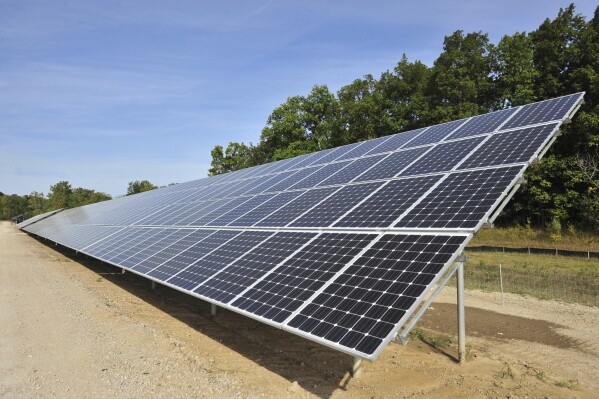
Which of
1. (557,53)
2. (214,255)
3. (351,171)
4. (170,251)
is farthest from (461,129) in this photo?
(557,53)

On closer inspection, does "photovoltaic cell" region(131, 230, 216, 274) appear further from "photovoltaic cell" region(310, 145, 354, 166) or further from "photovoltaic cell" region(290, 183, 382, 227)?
"photovoltaic cell" region(310, 145, 354, 166)

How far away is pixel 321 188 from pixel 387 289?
7.92m

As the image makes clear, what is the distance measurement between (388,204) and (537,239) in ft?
94.0

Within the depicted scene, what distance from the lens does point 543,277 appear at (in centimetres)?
1859

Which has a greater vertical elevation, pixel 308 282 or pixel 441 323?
pixel 308 282

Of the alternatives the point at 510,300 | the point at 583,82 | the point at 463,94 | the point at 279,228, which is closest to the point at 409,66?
the point at 463,94

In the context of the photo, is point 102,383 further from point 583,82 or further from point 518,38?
point 518,38

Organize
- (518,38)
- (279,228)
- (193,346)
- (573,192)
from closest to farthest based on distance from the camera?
(193,346)
(279,228)
(573,192)
(518,38)

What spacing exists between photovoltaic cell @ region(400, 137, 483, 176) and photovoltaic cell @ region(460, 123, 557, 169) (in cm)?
44

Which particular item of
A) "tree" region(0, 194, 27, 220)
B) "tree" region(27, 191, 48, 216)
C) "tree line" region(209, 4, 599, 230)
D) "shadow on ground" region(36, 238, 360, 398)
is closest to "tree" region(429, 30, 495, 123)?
"tree line" region(209, 4, 599, 230)

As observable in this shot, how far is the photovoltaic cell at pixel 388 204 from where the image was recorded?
946 centimetres

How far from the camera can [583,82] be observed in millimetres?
34812

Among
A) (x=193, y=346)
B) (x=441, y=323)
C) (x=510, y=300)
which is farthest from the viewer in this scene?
(x=510, y=300)

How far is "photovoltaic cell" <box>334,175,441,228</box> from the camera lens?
31.0 feet
